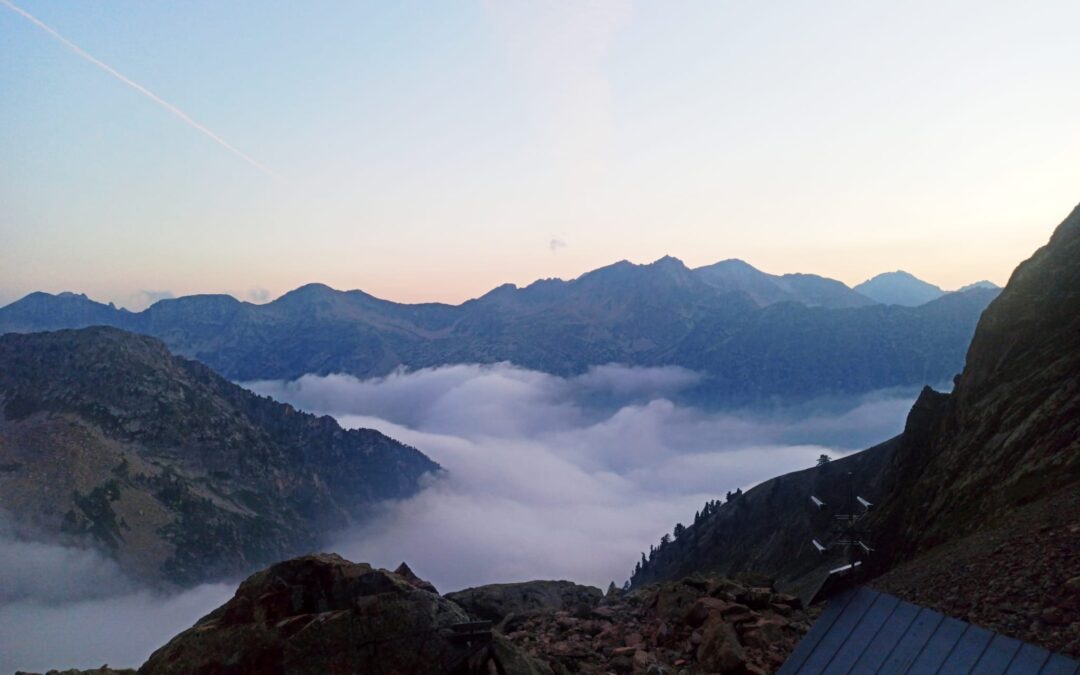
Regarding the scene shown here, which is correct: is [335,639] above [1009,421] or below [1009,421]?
above

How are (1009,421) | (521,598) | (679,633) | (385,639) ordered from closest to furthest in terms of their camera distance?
(385,639) < (679,633) < (1009,421) < (521,598)

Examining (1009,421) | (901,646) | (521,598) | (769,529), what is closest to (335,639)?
(901,646)

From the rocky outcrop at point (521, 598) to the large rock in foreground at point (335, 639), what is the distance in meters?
24.7

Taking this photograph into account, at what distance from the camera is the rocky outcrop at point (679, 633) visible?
83.5 feet

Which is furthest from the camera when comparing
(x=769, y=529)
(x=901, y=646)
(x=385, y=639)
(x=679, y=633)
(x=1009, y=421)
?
(x=769, y=529)

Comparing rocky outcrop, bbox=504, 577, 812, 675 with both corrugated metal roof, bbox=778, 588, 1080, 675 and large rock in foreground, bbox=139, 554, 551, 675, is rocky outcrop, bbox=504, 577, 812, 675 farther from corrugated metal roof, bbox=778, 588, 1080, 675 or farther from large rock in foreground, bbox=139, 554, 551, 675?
corrugated metal roof, bbox=778, 588, 1080, 675

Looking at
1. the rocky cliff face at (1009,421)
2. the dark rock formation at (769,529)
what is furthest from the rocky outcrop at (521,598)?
the dark rock formation at (769,529)

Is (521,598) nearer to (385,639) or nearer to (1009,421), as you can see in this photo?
(385,639)

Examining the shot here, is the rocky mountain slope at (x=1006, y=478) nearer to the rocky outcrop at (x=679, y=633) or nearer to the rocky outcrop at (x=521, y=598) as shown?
the rocky outcrop at (x=679, y=633)

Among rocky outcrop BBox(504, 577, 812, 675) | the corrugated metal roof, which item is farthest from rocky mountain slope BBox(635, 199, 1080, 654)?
rocky outcrop BBox(504, 577, 812, 675)

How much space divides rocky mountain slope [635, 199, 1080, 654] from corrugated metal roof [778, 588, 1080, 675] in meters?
0.78

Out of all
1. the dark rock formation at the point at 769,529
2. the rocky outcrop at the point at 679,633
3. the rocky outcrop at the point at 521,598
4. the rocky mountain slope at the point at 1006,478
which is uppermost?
the rocky mountain slope at the point at 1006,478

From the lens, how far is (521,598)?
176ft

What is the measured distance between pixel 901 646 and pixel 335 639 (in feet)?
52.5
